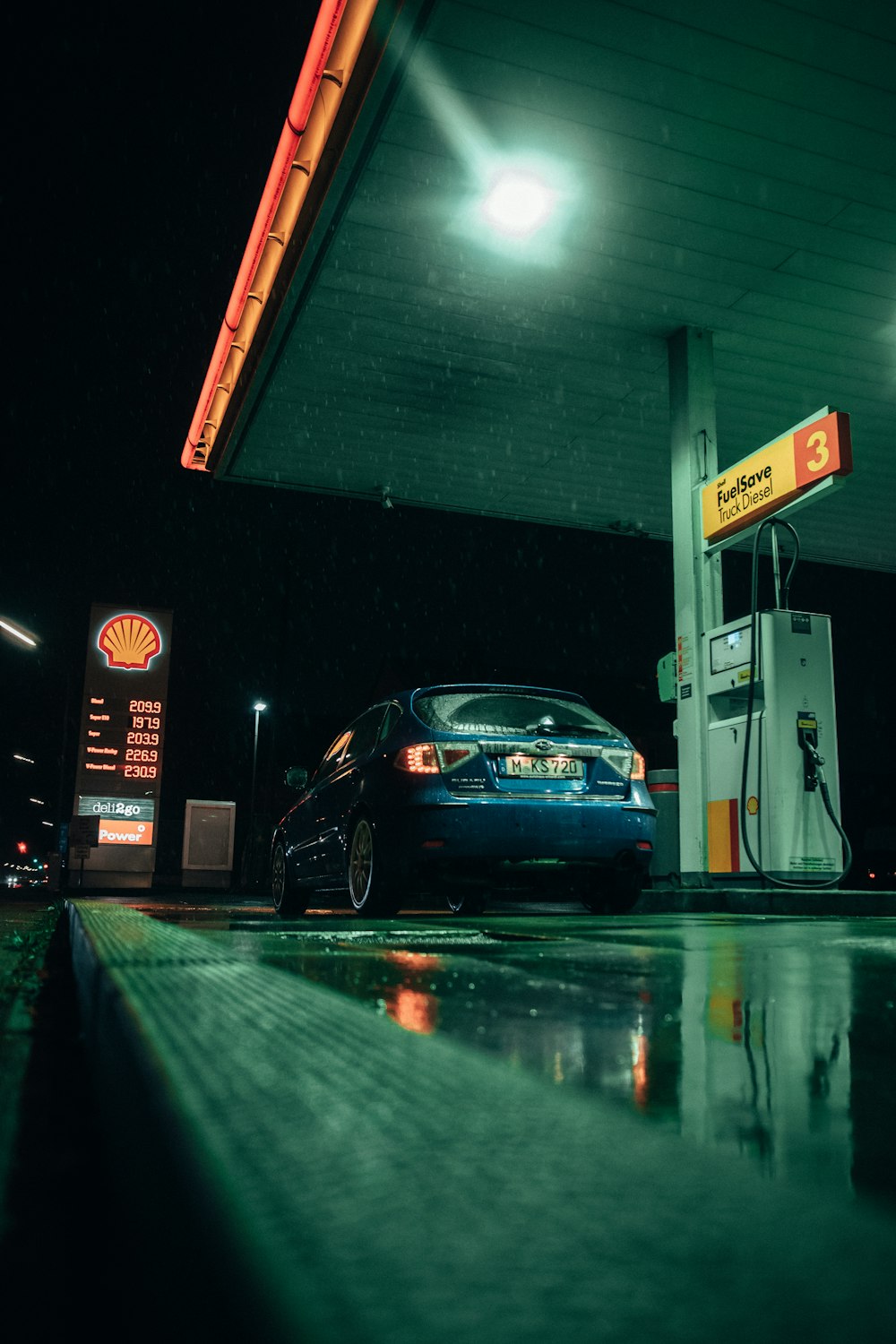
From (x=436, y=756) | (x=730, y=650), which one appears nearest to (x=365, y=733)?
(x=436, y=756)

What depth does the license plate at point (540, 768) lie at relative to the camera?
7.02 m

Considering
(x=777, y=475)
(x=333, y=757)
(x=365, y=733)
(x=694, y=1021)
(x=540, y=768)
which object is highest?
(x=777, y=475)

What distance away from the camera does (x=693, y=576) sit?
1073cm

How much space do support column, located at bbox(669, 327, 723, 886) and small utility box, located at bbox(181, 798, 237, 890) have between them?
94.0 ft

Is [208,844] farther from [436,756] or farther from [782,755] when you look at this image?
[436,756]

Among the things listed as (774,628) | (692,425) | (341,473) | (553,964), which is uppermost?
(341,473)

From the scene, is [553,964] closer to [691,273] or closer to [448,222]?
[448,222]

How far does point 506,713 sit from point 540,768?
0.53 meters

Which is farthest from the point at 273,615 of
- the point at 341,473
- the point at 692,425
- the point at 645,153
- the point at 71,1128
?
the point at 71,1128

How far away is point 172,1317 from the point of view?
20.8 inches

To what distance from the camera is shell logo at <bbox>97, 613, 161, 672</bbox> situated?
125ft

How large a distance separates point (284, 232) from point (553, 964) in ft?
27.8

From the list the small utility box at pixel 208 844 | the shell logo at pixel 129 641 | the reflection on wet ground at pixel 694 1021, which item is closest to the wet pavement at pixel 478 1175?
the reflection on wet ground at pixel 694 1021

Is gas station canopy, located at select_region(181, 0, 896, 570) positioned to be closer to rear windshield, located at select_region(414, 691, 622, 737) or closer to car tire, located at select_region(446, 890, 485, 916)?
rear windshield, located at select_region(414, 691, 622, 737)
